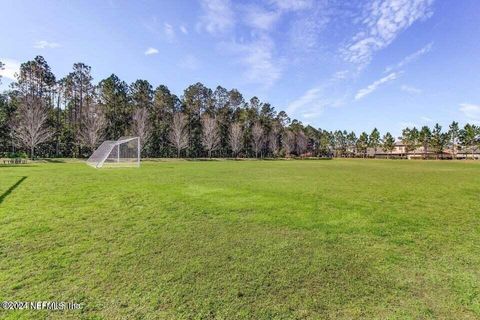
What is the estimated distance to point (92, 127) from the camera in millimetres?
50031

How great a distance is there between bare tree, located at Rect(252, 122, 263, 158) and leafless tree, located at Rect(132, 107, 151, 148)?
1220 inches

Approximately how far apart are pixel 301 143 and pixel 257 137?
27.9 meters

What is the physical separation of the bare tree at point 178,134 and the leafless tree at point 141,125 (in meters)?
5.45

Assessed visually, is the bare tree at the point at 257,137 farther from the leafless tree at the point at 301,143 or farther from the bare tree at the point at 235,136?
the leafless tree at the point at 301,143

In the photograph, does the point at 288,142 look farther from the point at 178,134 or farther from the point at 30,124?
the point at 30,124

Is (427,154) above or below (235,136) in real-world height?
below

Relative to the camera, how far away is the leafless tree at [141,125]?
56125 millimetres

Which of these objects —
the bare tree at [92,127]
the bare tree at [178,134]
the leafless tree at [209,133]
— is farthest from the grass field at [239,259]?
the leafless tree at [209,133]

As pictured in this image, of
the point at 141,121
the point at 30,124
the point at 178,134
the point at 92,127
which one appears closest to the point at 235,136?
the point at 178,134

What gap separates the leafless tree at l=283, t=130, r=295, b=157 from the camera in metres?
91.8

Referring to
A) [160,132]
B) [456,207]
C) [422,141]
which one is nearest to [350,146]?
[422,141]

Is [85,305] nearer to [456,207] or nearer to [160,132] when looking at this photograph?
[456,207]

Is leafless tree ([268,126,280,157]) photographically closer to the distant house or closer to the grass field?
the distant house

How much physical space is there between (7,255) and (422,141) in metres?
121
